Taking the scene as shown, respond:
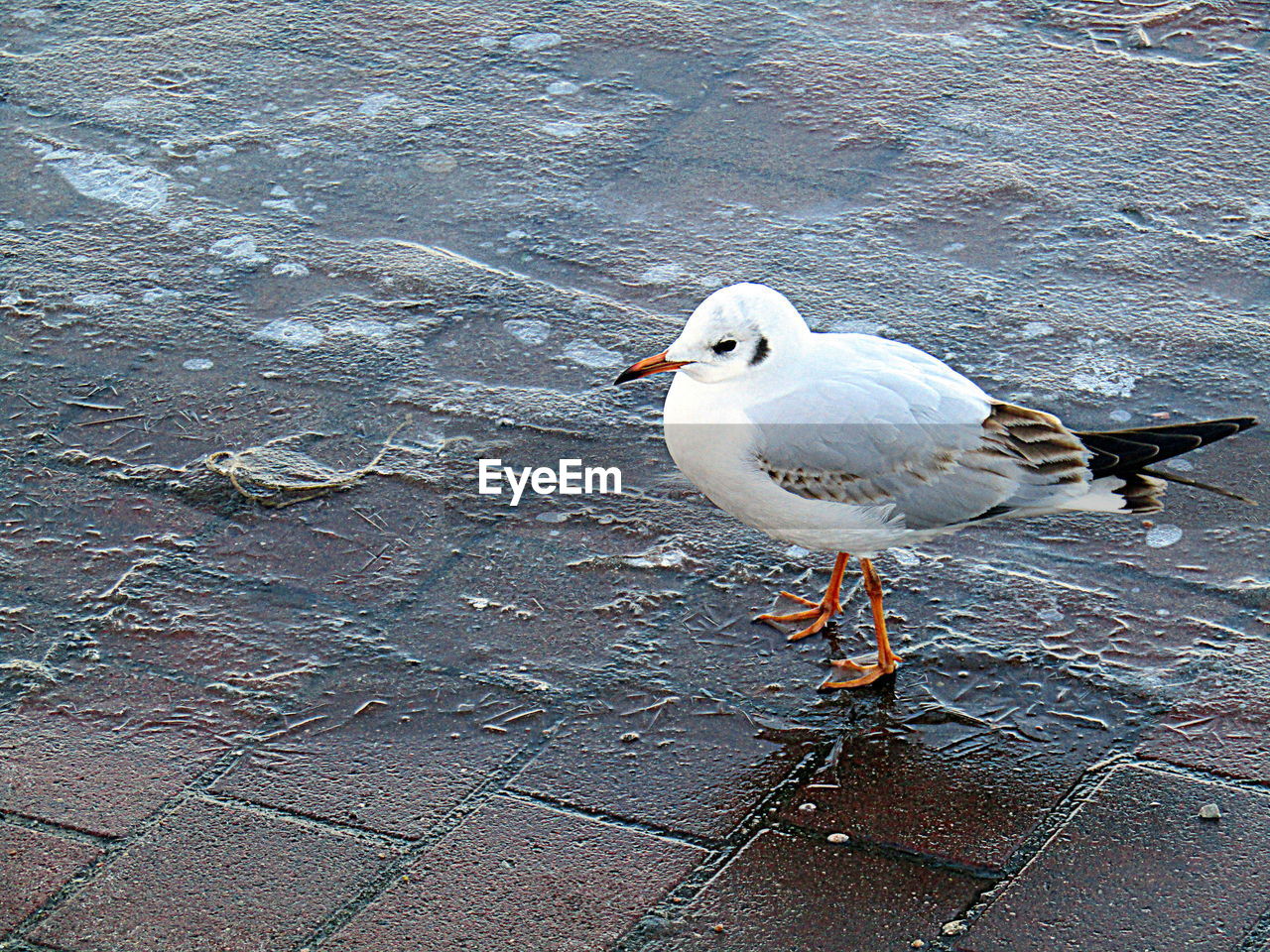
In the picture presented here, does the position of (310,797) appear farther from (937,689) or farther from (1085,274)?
(1085,274)

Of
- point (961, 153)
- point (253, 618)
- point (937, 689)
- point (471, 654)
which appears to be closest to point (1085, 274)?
point (961, 153)

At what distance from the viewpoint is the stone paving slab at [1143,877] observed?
10.8ft

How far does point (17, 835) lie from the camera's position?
11.5 ft

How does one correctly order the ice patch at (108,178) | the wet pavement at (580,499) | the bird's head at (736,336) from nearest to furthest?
1. the wet pavement at (580,499)
2. the bird's head at (736,336)
3. the ice patch at (108,178)

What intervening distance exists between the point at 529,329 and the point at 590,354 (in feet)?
0.82

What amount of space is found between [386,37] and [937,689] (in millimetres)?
4481

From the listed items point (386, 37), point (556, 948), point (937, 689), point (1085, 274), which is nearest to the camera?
point (556, 948)

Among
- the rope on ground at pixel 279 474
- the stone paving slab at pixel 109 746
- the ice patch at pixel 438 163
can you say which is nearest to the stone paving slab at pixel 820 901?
the stone paving slab at pixel 109 746

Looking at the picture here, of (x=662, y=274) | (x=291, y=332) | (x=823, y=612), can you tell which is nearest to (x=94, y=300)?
(x=291, y=332)

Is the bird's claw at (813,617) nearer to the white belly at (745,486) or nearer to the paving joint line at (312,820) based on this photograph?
the white belly at (745,486)

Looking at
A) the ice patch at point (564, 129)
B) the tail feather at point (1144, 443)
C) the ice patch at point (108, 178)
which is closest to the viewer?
the tail feather at point (1144, 443)

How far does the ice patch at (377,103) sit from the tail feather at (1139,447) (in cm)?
370

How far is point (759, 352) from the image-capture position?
3869 mm

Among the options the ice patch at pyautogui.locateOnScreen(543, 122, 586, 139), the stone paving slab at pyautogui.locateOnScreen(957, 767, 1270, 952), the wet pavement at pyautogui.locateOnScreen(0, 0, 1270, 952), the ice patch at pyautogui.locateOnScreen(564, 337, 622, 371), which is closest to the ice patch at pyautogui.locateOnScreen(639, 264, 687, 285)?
the wet pavement at pyautogui.locateOnScreen(0, 0, 1270, 952)
